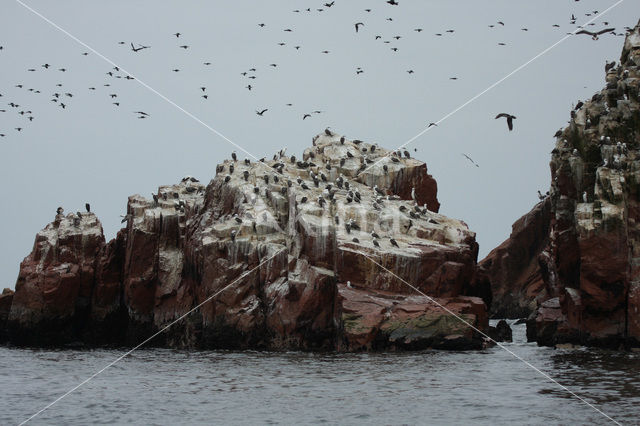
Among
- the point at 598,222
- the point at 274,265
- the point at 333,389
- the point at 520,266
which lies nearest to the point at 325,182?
the point at 274,265

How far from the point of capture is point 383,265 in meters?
56.2

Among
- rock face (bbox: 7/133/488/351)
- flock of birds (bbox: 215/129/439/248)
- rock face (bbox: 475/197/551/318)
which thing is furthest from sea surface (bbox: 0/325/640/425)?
rock face (bbox: 475/197/551/318)

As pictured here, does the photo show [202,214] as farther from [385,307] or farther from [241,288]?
[385,307]

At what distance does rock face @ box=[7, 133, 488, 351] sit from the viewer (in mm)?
55438

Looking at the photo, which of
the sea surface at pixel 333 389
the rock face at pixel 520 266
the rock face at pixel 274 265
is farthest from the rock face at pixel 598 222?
the rock face at pixel 520 266

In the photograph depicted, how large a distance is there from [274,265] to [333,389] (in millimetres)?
21497

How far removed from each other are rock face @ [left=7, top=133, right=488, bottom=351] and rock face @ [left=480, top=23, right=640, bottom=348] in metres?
5.72

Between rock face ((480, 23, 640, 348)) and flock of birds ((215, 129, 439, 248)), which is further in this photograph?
flock of birds ((215, 129, 439, 248))

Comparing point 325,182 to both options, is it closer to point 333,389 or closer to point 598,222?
point 598,222

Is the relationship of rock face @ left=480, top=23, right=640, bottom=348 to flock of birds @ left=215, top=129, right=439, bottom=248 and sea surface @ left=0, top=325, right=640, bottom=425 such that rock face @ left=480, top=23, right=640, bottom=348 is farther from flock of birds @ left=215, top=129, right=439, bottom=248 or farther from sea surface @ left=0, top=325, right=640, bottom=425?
flock of birds @ left=215, top=129, right=439, bottom=248

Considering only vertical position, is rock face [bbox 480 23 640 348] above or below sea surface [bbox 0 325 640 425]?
above

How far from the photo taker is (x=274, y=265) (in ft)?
196

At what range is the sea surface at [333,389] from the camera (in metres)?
32.9

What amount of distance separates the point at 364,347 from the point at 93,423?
77.0 ft
